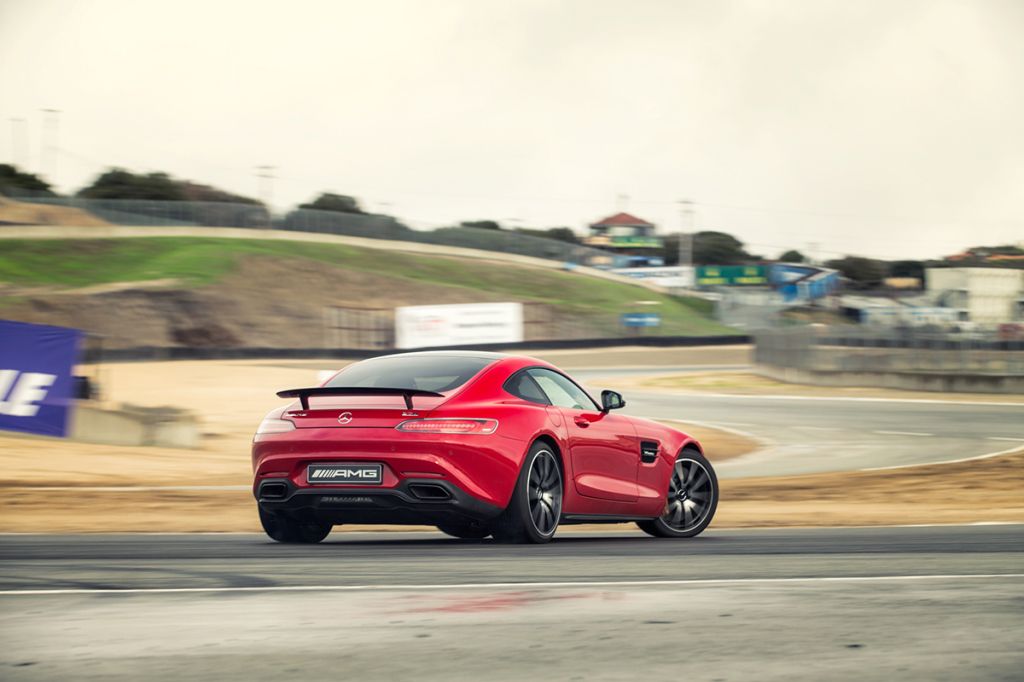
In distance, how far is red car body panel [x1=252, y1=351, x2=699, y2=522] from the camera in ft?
30.1

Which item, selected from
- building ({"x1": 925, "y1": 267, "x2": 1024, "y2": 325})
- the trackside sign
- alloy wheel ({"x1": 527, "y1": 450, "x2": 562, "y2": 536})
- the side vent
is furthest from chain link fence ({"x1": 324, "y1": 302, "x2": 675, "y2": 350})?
alloy wheel ({"x1": 527, "y1": 450, "x2": 562, "y2": 536})

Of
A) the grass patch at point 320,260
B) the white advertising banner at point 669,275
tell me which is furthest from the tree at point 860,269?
the grass patch at point 320,260

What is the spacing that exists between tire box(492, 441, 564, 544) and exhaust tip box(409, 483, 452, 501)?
49cm

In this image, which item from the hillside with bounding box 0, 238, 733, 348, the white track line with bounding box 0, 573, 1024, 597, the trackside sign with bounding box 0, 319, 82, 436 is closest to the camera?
the white track line with bounding box 0, 573, 1024, 597

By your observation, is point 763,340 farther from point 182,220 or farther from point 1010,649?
point 182,220

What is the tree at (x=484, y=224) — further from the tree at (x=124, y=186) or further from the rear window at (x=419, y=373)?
the rear window at (x=419, y=373)

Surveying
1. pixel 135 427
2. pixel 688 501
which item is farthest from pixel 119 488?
pixel 688 501

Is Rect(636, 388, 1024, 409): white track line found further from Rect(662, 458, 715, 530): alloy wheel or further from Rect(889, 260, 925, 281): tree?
Rect(889, 260, 925, 281): tree

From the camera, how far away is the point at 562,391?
10492mm

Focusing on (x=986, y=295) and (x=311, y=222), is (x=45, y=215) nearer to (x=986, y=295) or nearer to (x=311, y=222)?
(x=311, y=222)

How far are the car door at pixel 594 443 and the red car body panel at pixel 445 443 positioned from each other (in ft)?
0.05

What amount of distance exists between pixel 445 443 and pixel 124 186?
451 feet

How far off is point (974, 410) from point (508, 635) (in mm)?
31940

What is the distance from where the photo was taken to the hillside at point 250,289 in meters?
82.8
